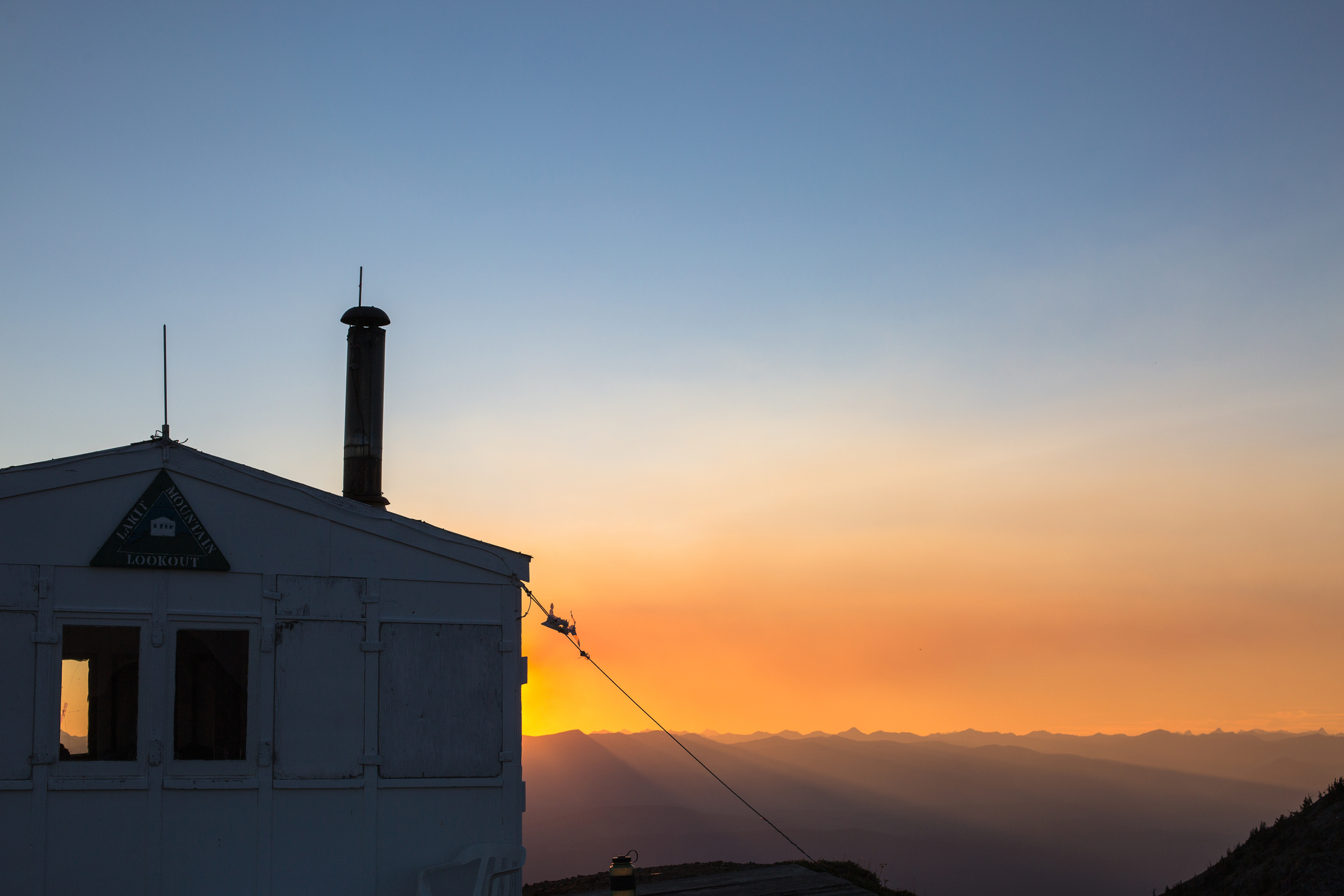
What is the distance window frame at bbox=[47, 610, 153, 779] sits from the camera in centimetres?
934

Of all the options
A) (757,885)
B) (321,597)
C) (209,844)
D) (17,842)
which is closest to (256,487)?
(321,597)

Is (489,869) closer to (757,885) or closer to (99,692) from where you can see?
(757,885)

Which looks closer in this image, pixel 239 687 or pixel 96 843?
pixel 96 843

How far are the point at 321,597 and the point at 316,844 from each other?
2.27m

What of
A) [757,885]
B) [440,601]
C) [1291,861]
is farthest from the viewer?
[757,885]

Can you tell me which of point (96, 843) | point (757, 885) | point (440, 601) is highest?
point (440, 601)

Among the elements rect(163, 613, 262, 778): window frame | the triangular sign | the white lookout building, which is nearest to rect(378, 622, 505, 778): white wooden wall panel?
the white lookout building

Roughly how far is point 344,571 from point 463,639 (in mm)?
1369

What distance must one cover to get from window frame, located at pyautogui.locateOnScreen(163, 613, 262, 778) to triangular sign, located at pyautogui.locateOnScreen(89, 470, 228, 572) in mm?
516

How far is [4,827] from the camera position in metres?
9.09

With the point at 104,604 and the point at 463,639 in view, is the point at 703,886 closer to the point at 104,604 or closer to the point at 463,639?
the point at 463,639

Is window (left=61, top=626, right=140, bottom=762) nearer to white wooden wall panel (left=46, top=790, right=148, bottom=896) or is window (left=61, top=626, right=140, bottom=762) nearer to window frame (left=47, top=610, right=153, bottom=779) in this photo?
window frame (left=47, top=610, right=153, bottom=779)

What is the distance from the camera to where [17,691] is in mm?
9289

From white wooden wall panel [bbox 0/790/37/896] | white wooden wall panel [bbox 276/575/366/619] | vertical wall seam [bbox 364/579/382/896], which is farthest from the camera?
white wooden wall panel [bbox 276/575/366/619]
